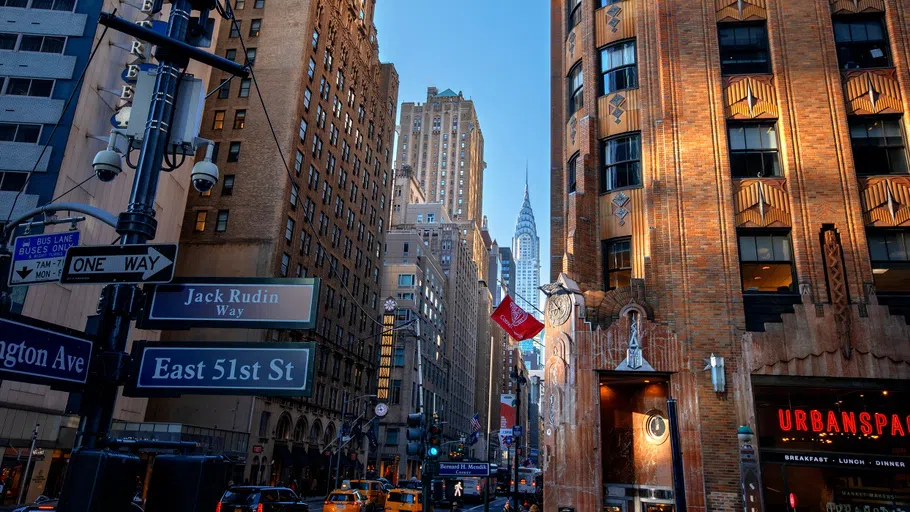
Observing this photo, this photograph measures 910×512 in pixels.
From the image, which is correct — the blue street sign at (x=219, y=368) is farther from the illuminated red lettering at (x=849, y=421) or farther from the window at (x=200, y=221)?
the window at (x=200, y=221)

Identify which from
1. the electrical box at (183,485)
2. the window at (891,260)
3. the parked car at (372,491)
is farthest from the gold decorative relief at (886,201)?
the parked car at (372,491)

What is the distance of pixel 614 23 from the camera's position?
27.8 meters

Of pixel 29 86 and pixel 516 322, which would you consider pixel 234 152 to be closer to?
pixel 29 86

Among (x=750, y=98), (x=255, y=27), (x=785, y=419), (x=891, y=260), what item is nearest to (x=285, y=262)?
(x=255, y=27)

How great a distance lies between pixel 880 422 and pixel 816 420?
202cm

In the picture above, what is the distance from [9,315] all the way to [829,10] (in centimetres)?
2962

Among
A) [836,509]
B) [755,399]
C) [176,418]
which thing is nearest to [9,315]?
Answer: [755,399]

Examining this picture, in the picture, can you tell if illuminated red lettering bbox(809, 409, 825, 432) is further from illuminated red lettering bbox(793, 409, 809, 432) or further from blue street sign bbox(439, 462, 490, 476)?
blue street sign bbox(439, 462, 490, 476)

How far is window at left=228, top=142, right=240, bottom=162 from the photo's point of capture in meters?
57.7

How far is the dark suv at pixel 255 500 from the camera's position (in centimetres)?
2030

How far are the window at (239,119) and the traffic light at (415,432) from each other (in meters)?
45.4

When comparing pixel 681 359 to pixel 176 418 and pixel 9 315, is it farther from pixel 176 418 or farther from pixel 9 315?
pixel 176 418

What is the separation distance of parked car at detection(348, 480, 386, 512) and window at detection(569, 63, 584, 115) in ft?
76.7

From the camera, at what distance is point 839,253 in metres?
22.5
